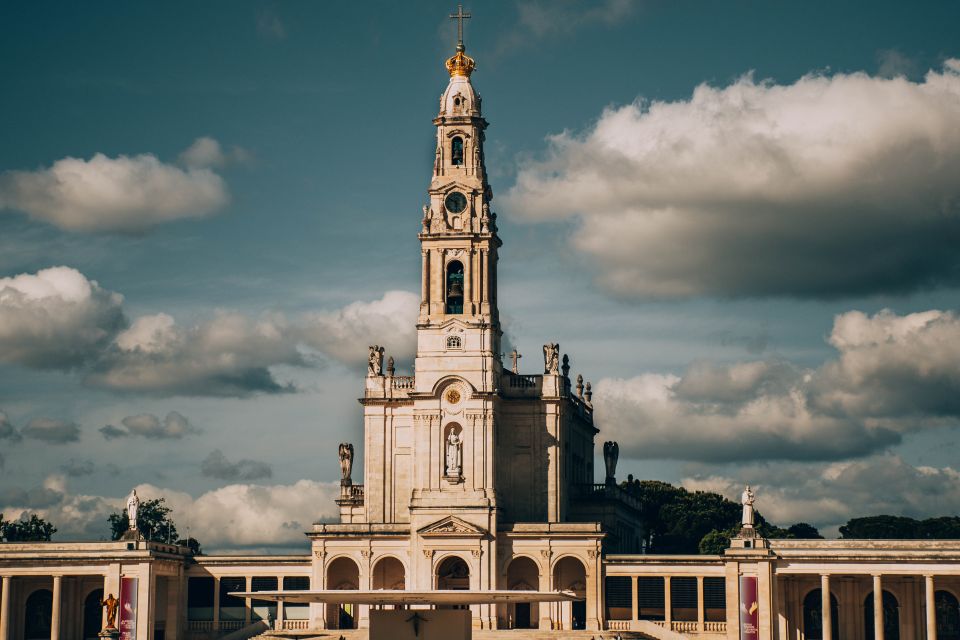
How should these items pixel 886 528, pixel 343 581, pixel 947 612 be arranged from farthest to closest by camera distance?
pixel 886 528
pixel 947 612
pixel 343 581

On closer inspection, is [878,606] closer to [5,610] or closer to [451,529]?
[451,529]

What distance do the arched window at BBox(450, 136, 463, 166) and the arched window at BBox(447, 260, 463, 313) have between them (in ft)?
23.4


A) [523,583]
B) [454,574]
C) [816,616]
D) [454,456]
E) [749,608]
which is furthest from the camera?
[816,616]

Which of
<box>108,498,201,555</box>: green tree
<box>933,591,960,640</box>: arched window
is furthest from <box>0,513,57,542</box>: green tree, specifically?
<box>933,591,960,640</box>: arched window

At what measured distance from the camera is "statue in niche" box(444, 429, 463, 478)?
375 feet

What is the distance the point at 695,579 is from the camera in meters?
115

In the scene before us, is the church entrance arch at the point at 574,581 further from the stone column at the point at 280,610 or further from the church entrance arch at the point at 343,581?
the stone column at the point at 280,610

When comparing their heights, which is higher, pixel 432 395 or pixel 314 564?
pixel 432 395

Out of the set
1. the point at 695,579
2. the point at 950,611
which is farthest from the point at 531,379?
the point at 950,611

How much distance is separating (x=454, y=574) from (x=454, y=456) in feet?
25.3

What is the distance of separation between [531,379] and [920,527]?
5811cm

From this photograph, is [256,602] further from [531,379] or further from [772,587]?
[772,587]

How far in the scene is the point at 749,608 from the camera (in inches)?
4232

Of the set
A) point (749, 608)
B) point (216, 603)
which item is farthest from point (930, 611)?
point (216, 603)
